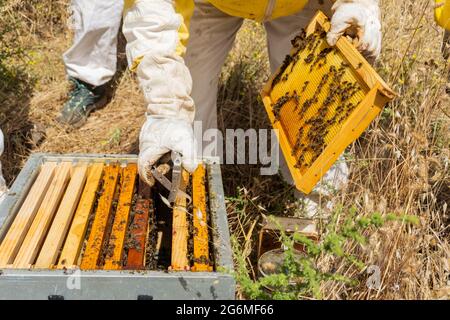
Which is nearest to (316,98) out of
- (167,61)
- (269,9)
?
(269,9)

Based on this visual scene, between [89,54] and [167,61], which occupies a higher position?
[167,61]

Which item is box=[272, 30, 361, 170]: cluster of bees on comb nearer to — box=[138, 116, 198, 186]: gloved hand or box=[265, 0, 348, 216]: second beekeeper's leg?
box=[265, 0, 348, 216]: second beekeeper's leg

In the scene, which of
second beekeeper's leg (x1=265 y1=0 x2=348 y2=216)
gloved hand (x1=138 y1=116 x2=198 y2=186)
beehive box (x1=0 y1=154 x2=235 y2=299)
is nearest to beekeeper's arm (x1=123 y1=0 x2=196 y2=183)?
gloved hand (x1=138 y1=116 x2=198 y2=186)

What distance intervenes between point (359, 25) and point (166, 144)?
112cm

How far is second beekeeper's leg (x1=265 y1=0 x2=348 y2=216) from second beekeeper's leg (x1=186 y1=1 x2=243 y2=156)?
0.81 ft

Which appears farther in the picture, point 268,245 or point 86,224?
point 268,245

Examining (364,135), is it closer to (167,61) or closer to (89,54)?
(167,61)

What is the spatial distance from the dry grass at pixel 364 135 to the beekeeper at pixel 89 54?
156mm

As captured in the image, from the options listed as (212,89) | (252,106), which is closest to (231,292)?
(212,89)

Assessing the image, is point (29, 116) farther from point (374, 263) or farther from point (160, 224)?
point (374, 263)

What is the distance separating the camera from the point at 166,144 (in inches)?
87.9

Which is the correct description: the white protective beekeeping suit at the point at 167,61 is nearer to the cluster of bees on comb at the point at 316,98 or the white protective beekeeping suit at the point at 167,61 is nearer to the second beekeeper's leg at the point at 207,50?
the cluster of bees on comb at the point at 316,98

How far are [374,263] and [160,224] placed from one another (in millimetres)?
1021

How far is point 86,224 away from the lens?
2211mm
